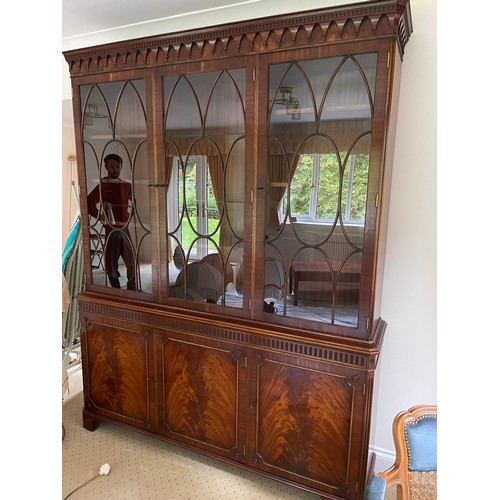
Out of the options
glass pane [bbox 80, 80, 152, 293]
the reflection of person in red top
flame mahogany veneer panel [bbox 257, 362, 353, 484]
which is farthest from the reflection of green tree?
flame mahogany veneer panel [bbox 257, 362, 353, 484]

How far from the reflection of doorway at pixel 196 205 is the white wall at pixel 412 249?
0.91m

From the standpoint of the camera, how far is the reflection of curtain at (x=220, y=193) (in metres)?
1.87

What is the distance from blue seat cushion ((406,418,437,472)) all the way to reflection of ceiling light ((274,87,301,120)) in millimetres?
1314

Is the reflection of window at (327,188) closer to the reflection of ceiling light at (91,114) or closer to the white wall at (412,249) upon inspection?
the white wall at (412,249)

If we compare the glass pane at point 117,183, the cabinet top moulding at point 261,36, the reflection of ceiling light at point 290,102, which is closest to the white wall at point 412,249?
the cabinet top moulding at point 261,36

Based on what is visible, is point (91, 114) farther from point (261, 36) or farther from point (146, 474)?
point (146, 474)

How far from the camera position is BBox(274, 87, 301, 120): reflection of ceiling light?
5.41 feet

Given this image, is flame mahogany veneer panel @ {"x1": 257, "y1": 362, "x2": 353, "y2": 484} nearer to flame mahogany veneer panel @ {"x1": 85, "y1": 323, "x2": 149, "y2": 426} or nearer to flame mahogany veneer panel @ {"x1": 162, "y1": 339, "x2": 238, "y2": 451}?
flame mahogany veneer panel @ {"x1": 162, "y1": 339, "x2": 238, "y2": 451}
